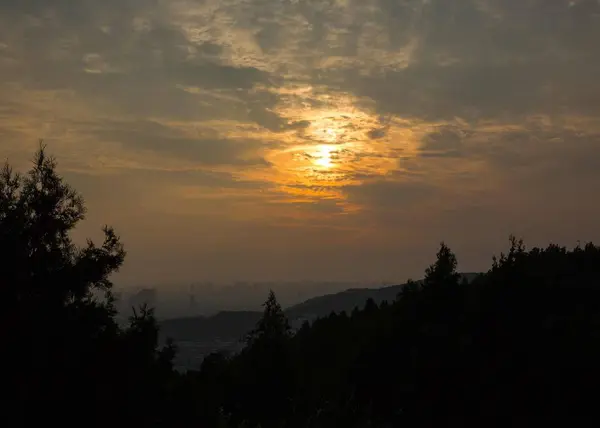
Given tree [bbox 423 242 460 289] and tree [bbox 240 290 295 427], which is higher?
tree [bbox 423 242 460 289]

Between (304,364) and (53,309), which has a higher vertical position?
(53,309)

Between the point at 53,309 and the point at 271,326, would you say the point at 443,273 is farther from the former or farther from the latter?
the point at 53,309

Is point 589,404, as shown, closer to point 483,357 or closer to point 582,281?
point 483,357

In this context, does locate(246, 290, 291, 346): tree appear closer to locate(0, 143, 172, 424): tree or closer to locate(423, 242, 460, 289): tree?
locate(423, 242, 460, 289): tree

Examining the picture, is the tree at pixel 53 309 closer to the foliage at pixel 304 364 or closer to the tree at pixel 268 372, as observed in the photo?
the foliage at pixel 304 364

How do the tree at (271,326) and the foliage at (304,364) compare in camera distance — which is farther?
the tree at (271,326)

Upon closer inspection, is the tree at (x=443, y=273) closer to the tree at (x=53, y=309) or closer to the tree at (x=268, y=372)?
the tree at (x=268, y=372)

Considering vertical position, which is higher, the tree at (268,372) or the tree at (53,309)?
the tree at (53,309)

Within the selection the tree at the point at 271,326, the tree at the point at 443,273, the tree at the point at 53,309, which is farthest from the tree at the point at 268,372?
the tree at the point at 53,309

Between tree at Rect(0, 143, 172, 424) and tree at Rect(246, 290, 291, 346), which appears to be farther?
tree at Rect(246, 290, 291, 346)

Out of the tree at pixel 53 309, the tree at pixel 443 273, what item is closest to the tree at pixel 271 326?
the tree at pixel 443 273

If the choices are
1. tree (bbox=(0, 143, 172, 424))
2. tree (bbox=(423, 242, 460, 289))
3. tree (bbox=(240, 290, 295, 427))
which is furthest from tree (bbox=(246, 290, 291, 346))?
tree (bbox=(0, 143, 172, 424))

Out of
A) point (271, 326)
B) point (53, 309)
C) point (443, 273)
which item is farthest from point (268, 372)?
point (53, 309)

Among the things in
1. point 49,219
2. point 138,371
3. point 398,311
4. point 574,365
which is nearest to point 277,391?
point 398,311
